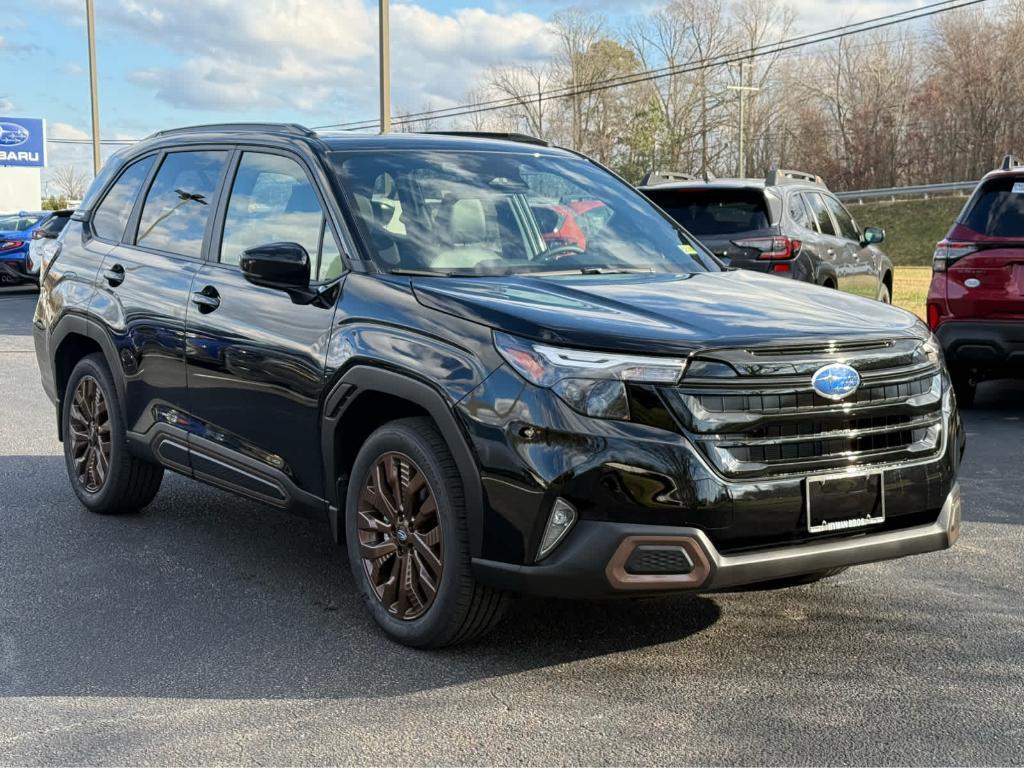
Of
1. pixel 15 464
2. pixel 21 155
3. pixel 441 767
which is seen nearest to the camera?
pixel 441 767

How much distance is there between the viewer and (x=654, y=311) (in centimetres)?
405

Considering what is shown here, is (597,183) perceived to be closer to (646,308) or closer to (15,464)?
(646,308)

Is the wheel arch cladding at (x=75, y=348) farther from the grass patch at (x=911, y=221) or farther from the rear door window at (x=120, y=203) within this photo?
the grass patch at (x=911, y=221)

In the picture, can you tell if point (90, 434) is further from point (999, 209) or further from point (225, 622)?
point (999, 209)

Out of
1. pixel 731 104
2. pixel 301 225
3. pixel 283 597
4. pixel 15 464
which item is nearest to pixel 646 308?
pixel 301 225

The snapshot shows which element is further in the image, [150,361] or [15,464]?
[15,464]


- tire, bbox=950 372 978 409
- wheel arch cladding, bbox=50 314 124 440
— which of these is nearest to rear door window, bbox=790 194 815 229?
tire, bbox=950 372 978 409

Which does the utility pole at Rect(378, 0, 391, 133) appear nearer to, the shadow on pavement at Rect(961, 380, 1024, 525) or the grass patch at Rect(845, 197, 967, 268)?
the shadow on pavement at Rect(961, 380, 1024, 525)

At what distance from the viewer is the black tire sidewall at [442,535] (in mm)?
3980

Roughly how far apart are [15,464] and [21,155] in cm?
6581

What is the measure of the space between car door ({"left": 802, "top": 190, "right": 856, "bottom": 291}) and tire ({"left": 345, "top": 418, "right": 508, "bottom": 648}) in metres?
8.08

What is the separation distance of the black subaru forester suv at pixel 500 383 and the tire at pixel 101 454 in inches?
10.1

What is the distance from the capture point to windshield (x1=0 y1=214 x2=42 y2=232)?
90.6ft

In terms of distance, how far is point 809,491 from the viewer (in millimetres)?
3832
